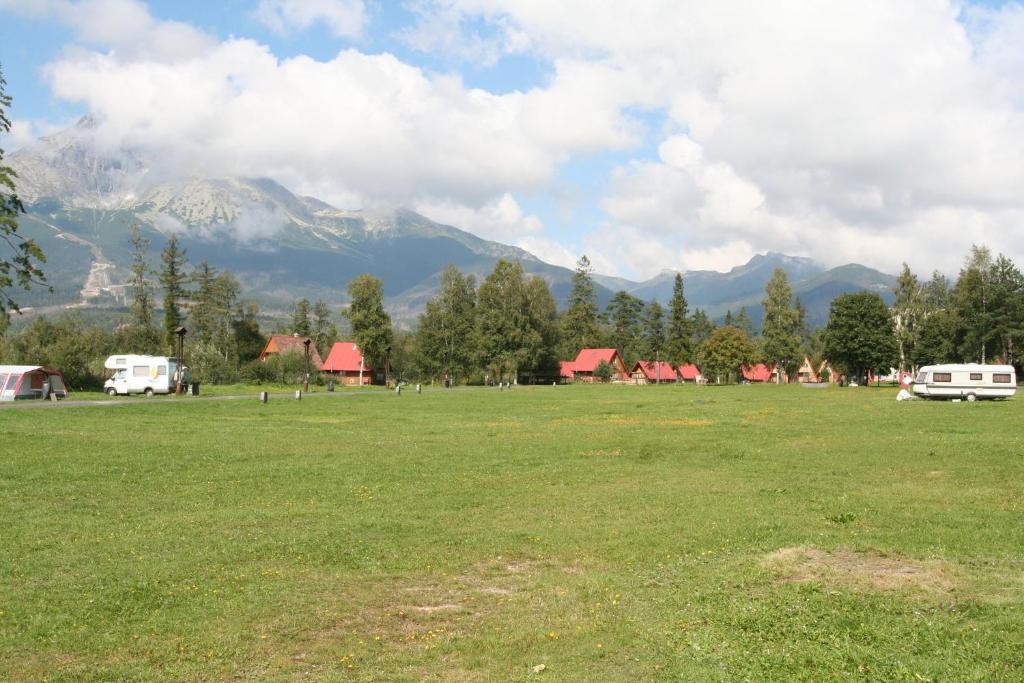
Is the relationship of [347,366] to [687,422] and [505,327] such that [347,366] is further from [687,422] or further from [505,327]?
[687,422]

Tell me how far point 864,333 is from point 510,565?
107 metres

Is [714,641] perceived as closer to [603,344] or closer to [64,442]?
[64,442]

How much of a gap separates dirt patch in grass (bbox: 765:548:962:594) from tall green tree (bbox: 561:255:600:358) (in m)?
149

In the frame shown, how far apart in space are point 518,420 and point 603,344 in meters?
133

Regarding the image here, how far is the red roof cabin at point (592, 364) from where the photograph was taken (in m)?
146

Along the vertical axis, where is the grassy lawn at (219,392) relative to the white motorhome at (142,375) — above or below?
below

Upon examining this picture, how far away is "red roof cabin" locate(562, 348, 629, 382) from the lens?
145625mm

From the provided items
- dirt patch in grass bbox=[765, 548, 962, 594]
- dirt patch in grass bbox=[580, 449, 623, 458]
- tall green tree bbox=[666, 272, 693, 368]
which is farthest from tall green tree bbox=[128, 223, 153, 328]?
dirt patch in grass bbox=[765, 548, 962, 594]

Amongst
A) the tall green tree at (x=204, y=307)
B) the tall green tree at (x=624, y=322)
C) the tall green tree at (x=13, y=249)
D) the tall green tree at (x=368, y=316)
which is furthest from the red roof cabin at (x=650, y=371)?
the tall green tree at (x=13, y=249)

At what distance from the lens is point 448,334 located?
121 meters

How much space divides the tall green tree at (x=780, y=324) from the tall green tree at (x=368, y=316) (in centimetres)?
6399

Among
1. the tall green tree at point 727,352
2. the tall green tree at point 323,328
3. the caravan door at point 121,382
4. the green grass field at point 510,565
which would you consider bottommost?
the green grass field at point 510,565

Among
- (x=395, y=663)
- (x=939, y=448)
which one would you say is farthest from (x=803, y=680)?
(x=939, y=448)

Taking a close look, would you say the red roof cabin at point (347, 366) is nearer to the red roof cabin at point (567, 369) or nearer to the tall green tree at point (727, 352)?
the red roof cabin at point (567, 369)
